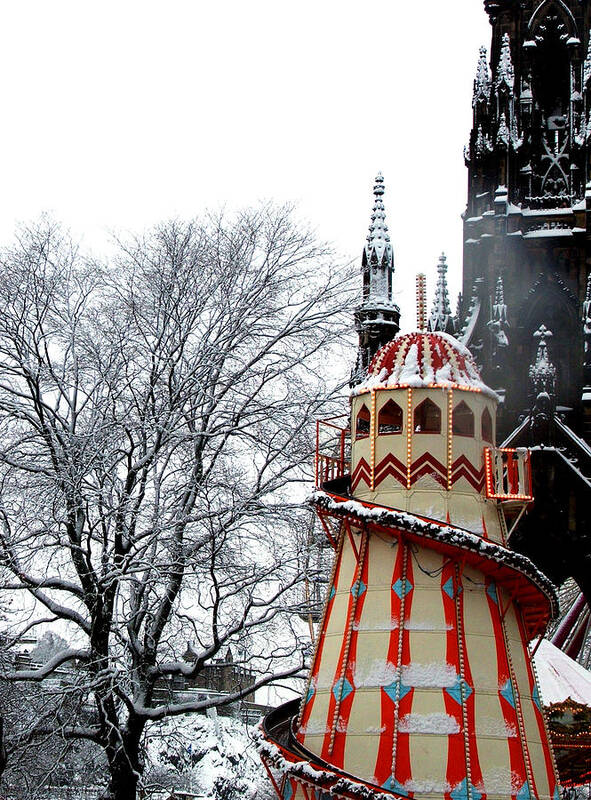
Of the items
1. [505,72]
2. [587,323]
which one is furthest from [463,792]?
[505,72]

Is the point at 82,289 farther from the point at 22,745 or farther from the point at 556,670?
the point at 556,670

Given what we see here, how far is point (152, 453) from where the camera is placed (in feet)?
69.8

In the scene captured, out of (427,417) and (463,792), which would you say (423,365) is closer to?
(427,417)

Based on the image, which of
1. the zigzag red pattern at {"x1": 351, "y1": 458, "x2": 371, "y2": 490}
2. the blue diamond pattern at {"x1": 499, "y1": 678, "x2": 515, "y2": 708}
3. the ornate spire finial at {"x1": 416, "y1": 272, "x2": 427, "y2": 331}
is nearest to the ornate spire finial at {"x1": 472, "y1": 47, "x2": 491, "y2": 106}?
the ornate spire finial at {"x1": 416, "y1": 272, "x2": 427, "y2": 331}

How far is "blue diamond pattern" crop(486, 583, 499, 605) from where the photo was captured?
13758mm

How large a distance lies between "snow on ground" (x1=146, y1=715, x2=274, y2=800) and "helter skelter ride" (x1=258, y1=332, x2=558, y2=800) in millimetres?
11661

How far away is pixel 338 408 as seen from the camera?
23.8 m

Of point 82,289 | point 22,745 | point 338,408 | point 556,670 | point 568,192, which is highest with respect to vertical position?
point 568,192

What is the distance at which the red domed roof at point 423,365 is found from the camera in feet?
46.7

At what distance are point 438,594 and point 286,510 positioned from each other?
8.76 m

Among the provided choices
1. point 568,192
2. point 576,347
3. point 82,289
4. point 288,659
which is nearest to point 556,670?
point 288,659

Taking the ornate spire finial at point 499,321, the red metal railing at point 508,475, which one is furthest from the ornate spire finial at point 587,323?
the red metal railing at point 508,475

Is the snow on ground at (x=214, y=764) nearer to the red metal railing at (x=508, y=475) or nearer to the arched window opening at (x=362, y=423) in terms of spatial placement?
the arched window opening at (x=362, y=423)

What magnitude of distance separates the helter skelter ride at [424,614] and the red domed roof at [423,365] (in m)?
0.02
